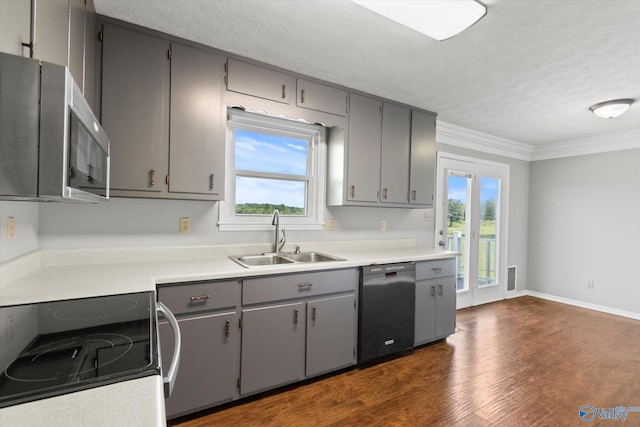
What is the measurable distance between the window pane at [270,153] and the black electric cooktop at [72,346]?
5.43ft

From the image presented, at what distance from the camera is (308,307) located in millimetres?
2242

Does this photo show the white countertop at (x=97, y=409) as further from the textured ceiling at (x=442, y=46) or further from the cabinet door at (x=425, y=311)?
the cabinet door at (x=425, y=311)

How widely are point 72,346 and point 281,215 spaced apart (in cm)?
204

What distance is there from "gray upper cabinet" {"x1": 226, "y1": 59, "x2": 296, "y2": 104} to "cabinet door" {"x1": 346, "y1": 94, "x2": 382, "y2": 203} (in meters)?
0.66

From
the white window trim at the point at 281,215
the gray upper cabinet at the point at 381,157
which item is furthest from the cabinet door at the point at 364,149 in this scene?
the white window trim at the point at 281,215

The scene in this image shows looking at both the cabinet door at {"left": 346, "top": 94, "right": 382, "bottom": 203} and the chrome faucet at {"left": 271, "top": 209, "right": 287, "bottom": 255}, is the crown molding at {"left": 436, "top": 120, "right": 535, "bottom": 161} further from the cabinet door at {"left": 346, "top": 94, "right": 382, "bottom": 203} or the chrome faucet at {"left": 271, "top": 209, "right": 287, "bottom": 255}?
the chrome faucet at {"left": 271, "top": 209, "right": 287, "bottom": 255}

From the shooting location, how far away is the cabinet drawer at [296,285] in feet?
6.60

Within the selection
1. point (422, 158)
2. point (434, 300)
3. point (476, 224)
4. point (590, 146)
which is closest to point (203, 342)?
point (434, 300)

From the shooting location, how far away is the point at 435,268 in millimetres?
3035

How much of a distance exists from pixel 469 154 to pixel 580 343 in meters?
2.52

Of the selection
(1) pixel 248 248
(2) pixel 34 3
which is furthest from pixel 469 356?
(2) pixel 34 3

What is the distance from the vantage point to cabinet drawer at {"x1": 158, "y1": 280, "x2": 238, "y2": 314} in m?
1.75

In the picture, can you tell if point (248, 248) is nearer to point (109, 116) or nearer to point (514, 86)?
point (109, 116)

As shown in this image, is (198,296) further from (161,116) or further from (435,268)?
(435,268)
